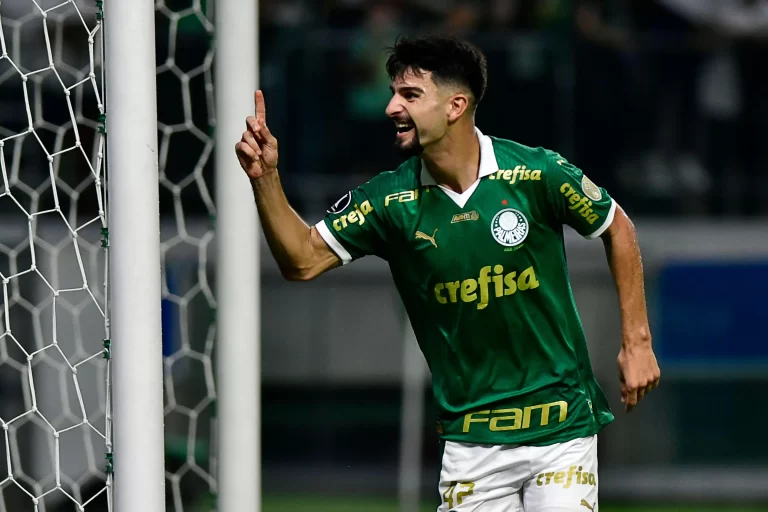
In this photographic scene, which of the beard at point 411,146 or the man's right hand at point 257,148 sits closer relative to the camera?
the man's right hand at point 257,148

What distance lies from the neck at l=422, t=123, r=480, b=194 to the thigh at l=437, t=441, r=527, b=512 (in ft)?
2.30

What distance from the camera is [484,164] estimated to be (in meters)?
3.16

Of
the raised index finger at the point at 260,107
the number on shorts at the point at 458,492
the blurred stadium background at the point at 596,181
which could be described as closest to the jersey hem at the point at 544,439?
the number on shorts at the point at 458,492

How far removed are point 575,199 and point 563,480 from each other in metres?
0.74

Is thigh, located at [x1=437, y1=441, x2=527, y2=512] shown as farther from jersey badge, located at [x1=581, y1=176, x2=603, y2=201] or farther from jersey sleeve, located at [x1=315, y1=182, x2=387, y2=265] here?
jersey badge, located at [x1=581, y1=176, x2=603, y2=201]

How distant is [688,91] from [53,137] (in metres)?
4.24

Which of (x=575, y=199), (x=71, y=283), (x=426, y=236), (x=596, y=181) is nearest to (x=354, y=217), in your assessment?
(x=426, y=236)

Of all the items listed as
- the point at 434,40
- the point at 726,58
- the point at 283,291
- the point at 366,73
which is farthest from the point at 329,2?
the point at 434,40

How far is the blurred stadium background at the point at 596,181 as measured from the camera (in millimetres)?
7188

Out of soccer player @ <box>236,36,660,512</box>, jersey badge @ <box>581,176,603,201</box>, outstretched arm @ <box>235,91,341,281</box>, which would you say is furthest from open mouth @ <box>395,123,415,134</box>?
jersey badge @ <box>581,176,603,201</box>

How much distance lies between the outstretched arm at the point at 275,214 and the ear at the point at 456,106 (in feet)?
1.56

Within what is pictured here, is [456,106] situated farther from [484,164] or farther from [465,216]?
[465,216]

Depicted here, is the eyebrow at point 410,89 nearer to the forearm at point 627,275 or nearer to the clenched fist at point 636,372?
the forearm at point 627,275

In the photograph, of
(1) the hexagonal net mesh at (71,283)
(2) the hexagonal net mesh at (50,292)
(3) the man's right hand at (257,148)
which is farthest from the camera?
(1) the hexagonal net mesh at (71,283)
